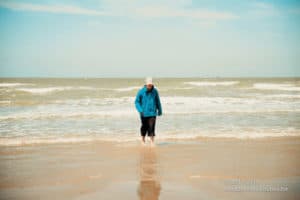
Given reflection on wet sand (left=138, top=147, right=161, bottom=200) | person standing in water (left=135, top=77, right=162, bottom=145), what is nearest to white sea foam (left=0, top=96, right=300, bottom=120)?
person standing in water (left=135, top=77, right=162, bottom=145)

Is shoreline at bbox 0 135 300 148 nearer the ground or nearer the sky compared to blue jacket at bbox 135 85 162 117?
nearer the ground

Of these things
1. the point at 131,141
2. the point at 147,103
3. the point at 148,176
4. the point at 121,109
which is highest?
the point at 147,103

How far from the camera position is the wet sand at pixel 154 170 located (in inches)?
173

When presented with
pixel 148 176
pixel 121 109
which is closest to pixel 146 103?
pixel 148 176

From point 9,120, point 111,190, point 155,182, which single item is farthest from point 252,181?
point 9,120

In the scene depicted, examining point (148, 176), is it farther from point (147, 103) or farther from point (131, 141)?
point (131, 141)

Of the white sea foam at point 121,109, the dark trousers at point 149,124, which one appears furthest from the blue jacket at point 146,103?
the white sea foam at point 121,109

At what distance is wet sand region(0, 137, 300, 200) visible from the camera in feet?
14.4

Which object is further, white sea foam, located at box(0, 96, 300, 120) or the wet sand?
white sea foam, located at box(0, 96, 300, 120)

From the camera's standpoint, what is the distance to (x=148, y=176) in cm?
514

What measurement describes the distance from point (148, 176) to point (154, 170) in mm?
382

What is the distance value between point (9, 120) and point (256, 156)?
9395mm

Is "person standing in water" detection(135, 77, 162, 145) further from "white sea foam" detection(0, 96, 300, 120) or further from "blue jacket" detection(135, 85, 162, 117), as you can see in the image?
"white sea foam" detection(0, 96, 300, 120)

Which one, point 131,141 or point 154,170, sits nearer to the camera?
point 154,170
